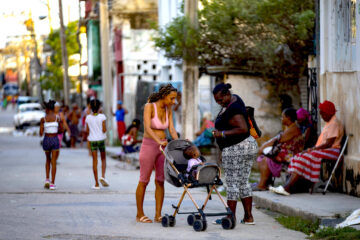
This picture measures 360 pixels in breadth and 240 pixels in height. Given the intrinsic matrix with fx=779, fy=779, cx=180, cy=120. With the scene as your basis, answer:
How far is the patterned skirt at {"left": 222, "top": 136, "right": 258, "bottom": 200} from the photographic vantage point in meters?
9.79

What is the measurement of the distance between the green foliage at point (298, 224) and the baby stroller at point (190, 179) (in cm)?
90

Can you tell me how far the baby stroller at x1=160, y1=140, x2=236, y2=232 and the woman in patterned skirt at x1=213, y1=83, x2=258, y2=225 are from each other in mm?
217

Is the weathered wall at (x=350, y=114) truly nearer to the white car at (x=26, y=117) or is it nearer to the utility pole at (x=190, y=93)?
the utility pole at (x=190, y=93)

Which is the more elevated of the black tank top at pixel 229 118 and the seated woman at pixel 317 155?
the black tank top at pixel 229 118

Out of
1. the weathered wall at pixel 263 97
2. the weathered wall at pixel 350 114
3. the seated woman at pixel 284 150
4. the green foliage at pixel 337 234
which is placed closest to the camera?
the green foliage at pixel 337 234

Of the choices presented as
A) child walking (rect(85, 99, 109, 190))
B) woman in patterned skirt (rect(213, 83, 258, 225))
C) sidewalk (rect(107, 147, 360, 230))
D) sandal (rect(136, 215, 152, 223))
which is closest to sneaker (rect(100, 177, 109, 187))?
child walking (rect(85, 99, 109, 190))

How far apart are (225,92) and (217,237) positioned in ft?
6.00

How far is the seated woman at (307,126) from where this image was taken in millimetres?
14461

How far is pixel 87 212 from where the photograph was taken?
11273 millimetres

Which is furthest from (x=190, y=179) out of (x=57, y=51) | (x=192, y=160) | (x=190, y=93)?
(x=57, y=51)

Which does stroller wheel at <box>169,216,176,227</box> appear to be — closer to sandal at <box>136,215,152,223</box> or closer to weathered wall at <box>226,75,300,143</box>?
sandal at <box>136,215,152,223</box>

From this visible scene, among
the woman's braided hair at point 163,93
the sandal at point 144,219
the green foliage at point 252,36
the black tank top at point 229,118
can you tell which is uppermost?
the green foliage at point 252,36

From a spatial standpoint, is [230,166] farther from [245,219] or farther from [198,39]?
[198,39]

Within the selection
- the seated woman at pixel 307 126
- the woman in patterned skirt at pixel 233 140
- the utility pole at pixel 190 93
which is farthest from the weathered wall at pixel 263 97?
the woman in patterned skirt at pixel 233 140
